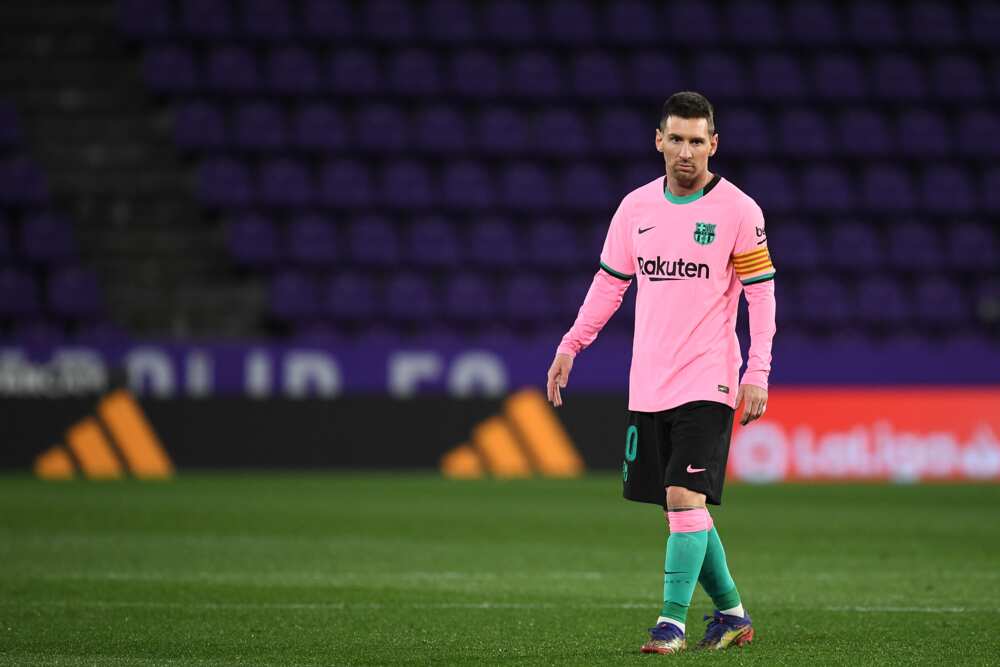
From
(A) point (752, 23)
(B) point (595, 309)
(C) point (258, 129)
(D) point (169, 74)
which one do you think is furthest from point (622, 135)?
(B) point (595, 309)

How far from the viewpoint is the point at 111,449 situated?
55.0 feet

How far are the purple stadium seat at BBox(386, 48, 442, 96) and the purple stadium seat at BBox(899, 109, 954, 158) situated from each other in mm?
6675

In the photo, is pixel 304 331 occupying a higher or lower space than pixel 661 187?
lower

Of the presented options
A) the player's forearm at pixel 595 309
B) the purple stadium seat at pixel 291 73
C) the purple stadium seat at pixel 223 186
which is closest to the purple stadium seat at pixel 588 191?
the purple stadium seat at pixel 291 73

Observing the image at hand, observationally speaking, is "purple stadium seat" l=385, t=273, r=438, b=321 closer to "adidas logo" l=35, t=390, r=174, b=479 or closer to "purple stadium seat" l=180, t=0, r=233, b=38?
"adidas logo" l=35, t=390, r=174, b=479

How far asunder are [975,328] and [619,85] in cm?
589

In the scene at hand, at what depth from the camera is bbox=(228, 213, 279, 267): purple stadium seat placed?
2089 centimetres

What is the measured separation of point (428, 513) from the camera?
12.7m

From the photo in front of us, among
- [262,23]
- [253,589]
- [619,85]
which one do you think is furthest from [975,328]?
[253,589]

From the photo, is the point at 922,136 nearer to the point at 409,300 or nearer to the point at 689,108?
the point at 409,300

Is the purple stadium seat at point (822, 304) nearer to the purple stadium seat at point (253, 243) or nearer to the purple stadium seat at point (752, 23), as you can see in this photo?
the purple stadium seat at point (752, 23)

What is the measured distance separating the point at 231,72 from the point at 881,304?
30.1ft

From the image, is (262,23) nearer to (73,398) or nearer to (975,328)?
(73,398)

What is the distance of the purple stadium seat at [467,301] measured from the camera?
68.1 feet
